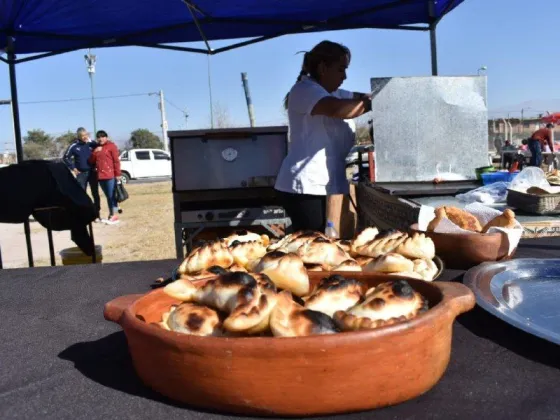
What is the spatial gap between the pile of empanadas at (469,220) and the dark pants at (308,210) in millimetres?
1193

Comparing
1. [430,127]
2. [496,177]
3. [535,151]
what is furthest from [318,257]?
[535,151]

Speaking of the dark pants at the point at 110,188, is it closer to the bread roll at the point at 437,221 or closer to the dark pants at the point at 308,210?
the dark pants at the point at 308,210

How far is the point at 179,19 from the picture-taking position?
4.32m

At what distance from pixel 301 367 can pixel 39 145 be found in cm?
4819

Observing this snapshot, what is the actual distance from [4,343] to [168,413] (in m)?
0.50

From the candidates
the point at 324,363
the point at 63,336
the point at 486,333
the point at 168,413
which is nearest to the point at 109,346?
the point at 63,336

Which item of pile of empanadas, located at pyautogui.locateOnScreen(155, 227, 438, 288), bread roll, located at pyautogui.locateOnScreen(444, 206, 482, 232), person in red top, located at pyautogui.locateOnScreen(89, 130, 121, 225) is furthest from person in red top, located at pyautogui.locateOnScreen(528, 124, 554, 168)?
A: pile of empanadas, located at pyautogui.locateOnScreen(155, 227, 438, 288)

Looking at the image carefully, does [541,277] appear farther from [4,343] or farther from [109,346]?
[4,343]

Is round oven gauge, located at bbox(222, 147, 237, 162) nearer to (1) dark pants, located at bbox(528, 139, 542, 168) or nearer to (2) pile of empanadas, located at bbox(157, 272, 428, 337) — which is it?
(2) pile of empanadas, located at bbox(157, 272, 428, 337)

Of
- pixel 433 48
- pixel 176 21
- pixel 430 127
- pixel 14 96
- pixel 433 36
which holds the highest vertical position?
pixel 176 21

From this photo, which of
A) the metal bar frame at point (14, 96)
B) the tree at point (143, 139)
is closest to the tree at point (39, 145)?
the tree at point (143, 139)

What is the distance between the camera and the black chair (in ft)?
10.4

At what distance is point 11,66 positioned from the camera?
4.50 metres

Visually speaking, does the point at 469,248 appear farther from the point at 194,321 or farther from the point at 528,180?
the point at 528,180
